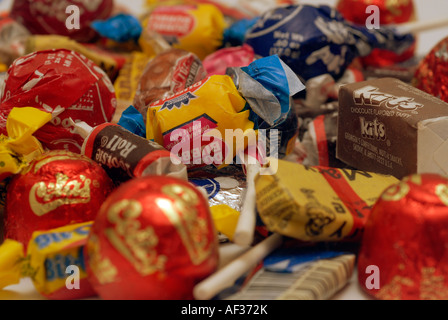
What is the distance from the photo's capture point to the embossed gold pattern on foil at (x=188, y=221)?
40.3 inches

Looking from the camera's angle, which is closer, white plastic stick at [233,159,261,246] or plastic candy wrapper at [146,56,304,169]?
white plastic stick at [233,159,261,246]

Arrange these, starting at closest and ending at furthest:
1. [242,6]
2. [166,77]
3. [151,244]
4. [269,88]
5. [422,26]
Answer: [151,244] → [269,88] → [166,77] → [422,26] → [242,6]

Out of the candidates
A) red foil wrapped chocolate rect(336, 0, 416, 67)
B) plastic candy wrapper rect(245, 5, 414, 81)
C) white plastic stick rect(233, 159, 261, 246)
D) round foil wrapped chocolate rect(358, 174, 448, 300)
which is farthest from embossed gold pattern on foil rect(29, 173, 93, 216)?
red foil wrapped chocolate rect(336, 0, 416, 67)

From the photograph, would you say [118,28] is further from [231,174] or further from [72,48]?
[231,174]

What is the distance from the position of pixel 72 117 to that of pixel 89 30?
1.16 metres

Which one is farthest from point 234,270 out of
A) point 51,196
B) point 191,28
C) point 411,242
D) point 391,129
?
point 191,28

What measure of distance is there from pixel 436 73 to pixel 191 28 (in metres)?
1.00

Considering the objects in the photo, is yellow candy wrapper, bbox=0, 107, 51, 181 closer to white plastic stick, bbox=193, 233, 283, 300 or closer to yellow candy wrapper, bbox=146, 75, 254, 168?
yellow candy wrapper, bbox=146, 75, 254, 168

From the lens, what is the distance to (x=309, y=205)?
44.2 inches

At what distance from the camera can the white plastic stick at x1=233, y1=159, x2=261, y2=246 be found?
1113 millimetres

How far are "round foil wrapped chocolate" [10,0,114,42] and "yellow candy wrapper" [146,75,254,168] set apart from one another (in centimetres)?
113

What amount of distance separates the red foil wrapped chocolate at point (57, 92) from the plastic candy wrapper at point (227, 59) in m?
0.53

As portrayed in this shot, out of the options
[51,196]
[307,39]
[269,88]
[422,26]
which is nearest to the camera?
[51,196]

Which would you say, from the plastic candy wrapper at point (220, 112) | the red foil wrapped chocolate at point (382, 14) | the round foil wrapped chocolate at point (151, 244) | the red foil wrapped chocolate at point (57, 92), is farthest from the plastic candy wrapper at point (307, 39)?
the round foil wrapped chocolate at point (151, 244)
